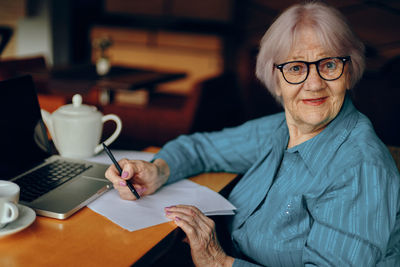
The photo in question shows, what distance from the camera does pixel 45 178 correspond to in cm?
123

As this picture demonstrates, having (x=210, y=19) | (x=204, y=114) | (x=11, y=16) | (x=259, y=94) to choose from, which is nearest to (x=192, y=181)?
(x=204, y=114)

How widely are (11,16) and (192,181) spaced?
16.3 ft

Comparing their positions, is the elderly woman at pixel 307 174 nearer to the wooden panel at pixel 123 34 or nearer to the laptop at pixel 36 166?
the laptop at pixel 36 166

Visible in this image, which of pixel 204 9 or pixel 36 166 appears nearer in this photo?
pixel 36 166

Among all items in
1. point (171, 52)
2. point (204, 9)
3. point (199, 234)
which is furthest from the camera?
point (171, 52)

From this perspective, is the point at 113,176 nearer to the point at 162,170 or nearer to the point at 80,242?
the point at 162,170

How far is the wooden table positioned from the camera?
2.88 ft

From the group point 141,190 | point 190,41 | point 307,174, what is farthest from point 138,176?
point 190,41

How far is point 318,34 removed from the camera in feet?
4.04

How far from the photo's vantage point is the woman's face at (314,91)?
1233 millimetres

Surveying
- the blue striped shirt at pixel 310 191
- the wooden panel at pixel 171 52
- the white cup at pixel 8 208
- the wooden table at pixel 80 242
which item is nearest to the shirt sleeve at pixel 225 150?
the blue striped shirt at pixel 310 191

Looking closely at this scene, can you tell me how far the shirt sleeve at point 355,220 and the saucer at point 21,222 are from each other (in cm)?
65

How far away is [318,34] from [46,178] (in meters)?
0.87

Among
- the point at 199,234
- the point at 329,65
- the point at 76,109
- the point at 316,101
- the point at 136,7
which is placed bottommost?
the point at 199,234
